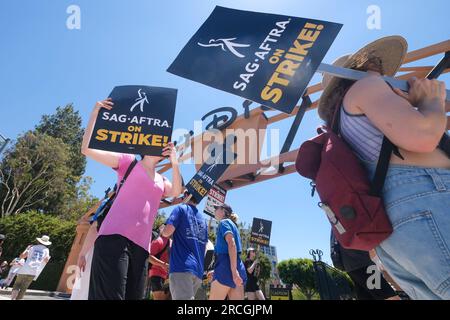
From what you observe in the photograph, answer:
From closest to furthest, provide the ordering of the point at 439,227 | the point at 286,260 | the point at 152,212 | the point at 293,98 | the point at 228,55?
the point at 439,227 < the point at 293,98 < the point at 228,55 < the point at 152,212 < the point at 286,260

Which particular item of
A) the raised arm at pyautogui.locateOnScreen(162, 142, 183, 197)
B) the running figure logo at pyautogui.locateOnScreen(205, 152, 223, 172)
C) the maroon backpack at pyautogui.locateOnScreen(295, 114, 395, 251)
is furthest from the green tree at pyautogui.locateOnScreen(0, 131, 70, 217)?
the maroon backpack at pyautogui.locateOnScreen(295, 114, 395, 251)

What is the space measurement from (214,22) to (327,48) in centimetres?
69

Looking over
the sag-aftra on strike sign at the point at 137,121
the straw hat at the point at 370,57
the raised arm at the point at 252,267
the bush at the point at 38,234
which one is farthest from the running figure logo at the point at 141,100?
the bush at the point at 38,234

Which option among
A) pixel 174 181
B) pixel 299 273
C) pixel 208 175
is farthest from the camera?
pixel 299 273

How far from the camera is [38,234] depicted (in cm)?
2180

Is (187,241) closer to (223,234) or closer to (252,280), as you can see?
(223,234)

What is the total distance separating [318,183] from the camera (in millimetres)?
1349

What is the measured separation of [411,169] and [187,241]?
3022mm

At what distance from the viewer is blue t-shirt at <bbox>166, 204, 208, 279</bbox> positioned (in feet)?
12.0

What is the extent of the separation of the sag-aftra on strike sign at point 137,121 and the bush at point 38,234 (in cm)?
2069

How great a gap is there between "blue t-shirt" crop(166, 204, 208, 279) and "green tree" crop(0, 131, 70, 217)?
102ft

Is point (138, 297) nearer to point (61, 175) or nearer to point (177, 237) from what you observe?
point (177, 237)

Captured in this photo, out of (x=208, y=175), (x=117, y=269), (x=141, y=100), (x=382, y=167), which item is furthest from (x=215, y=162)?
(x=382, y=167)
